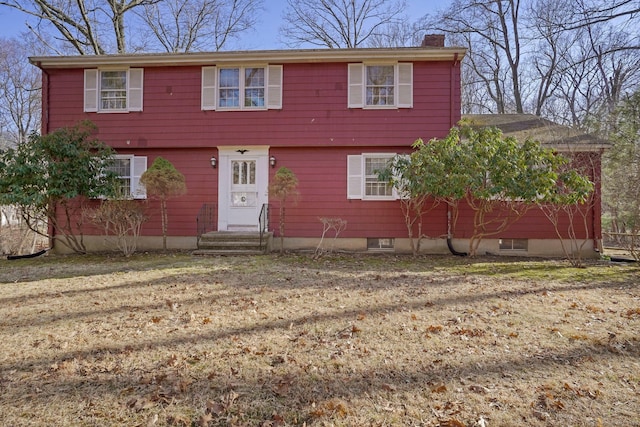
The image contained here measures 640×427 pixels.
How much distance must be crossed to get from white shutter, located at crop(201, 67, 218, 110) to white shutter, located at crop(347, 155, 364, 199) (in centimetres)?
425

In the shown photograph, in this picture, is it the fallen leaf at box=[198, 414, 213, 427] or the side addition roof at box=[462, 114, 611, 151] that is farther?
Answer: the side addition roof at box=[462, 114, 611, 151]

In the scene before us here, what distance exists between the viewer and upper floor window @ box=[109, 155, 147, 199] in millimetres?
10078

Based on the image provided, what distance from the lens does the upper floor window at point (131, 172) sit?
10.1m

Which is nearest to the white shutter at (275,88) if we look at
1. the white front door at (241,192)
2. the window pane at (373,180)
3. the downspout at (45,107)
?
the white front door at (241,192)

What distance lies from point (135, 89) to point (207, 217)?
4.26 m

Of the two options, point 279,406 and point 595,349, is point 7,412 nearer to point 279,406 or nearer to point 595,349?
point 279,406

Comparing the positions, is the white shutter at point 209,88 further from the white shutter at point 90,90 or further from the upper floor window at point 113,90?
the white shutter at point 90,90

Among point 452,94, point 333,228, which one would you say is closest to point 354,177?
point 333,228

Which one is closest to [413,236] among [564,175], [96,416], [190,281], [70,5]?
[564,175]

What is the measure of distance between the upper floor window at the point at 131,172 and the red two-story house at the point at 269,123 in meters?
0.03

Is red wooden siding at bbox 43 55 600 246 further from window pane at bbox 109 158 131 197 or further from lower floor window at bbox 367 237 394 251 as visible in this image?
window pane at bbox 109 158 131 197

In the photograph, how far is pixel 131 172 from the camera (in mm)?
10219

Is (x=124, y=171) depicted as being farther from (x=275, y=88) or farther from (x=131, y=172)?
(x=275, y=88)

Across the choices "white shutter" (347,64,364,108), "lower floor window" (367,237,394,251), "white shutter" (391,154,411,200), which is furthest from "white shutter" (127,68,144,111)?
"lower floor window" (367,237,394,251)
